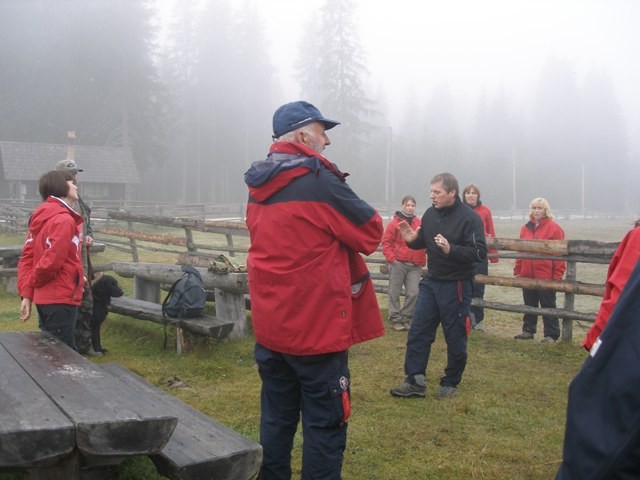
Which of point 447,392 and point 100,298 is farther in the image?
point 100,298

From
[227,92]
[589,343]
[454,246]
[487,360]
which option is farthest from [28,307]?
[227,92]

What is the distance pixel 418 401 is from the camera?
201 inches

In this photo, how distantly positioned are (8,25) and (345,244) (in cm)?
5088

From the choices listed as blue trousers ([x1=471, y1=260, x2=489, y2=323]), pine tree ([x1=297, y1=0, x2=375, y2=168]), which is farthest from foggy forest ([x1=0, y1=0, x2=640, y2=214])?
blue trousers ([x1=471, y1=260, x2=489, y2=323])

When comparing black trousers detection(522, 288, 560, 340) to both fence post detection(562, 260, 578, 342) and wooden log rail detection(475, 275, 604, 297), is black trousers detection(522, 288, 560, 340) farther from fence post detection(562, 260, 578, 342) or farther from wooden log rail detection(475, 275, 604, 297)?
wooden log rail detection(475, 275, 604, 297)

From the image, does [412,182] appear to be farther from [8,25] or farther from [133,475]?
[133,475]

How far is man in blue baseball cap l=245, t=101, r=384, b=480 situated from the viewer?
2.83 m

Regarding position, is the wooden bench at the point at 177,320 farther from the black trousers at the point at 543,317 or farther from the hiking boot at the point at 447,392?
the black trousers at the point at 543,317

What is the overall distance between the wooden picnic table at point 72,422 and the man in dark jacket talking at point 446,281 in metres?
2.78

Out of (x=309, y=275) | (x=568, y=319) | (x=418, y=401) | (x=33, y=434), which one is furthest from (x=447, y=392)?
(x=33, y=434)

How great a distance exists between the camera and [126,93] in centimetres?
4278

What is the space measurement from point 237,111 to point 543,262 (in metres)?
50.6

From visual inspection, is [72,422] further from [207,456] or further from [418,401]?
[418,401]

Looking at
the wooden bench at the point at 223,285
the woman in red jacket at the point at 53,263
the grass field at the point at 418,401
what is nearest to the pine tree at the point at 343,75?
the wooden bench at the point at 223,285
